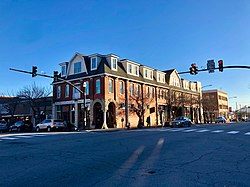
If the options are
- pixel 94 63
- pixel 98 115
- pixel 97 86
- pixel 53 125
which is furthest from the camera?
pixel 94 63

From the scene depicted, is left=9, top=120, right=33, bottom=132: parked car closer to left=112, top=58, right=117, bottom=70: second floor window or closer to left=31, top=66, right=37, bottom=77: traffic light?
left=112, top=58, right=117, bottom=70: second floor window

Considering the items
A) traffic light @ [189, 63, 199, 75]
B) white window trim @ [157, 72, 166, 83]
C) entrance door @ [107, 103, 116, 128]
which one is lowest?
entrance door @ [107, 103, 116, 128]

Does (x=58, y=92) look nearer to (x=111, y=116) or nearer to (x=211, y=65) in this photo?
(x=111, y=116)

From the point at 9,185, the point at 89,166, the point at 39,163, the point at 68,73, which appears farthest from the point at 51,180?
the point at 68,73

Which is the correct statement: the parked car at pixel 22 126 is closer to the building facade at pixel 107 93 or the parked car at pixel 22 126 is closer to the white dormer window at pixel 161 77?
the building facade at pixel 107 93

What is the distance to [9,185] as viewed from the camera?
18.2 ft

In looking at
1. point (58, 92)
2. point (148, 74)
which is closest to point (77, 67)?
point (58, 92)

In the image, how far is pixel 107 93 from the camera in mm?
34781

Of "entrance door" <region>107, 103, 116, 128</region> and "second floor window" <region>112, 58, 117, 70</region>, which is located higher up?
"second floor window" <region>112, 58, 117, 70</region>

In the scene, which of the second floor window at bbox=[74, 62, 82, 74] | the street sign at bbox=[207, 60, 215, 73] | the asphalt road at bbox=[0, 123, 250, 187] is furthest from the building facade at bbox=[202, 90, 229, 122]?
the asphalt road at bbox=[0, 123, 250, 187]

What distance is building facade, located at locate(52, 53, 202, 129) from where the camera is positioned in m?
35.2

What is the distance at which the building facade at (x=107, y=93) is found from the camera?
3525cm

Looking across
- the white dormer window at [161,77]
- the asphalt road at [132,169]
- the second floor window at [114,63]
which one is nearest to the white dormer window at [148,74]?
the white dormer window at [161,77]

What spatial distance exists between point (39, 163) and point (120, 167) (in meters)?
2.78
